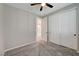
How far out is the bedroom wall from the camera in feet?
6.57

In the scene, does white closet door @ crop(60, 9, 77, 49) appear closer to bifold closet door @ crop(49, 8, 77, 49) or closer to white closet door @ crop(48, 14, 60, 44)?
bifold closet door @ crop(49, 8, 77, 49)

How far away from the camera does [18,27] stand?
211cm

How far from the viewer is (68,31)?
2.27 m

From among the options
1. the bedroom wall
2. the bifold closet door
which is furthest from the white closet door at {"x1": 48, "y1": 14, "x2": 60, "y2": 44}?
the bedroom wall

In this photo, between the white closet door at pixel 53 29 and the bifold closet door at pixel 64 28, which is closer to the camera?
the bifold closet door at pixel 64 28

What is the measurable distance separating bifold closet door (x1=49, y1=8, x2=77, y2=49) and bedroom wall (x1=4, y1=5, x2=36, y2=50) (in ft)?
1.56

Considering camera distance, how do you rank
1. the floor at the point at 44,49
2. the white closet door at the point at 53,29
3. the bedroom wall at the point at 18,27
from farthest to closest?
the white closet door at the point at 53,29 → the floor at the point at 44,49 → the bedroom wall at the point at 18,27

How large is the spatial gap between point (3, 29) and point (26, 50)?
682 mm

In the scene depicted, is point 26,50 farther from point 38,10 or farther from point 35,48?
point 38,10

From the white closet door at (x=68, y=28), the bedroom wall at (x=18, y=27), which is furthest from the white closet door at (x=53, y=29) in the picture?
the bedroom wall at (x=18, y=27)

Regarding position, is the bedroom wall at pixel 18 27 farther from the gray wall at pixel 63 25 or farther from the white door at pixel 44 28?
the gray wall at pixel 63 25

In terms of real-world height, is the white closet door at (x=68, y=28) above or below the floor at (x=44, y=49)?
above

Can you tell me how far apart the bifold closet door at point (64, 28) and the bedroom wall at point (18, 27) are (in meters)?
0.47

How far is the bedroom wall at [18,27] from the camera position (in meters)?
2.00
